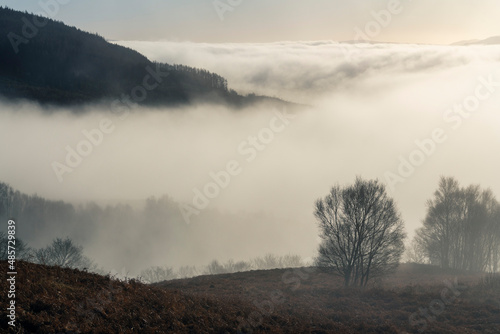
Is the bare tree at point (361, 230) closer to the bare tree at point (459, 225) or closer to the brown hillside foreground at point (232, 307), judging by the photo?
the brown hillside foreground at point (232, 307)

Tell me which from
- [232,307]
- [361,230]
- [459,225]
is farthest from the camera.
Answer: [459,225]

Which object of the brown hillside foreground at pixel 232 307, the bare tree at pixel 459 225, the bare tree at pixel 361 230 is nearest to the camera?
the brown hillside foreground at pixel 232 307

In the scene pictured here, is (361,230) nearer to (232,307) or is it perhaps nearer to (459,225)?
(232,307)

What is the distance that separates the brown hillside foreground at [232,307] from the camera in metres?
12.0

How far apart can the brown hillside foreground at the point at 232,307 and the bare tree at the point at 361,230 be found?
357cm

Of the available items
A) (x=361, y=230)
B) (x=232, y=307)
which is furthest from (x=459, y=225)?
(x=232, y=307)

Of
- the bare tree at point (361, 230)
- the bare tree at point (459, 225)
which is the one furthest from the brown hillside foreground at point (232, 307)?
the bare tree at point (459, 225)

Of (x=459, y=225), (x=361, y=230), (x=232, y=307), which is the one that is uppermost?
(x=459, y=225)

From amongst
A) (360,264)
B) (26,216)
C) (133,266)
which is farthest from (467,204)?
(26,216)

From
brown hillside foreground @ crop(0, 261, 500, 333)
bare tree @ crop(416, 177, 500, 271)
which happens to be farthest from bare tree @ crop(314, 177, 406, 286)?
bare tree @ crop(416, 177, 500, 271)

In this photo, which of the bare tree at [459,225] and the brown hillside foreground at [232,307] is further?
→ the bare tree at [459,225]

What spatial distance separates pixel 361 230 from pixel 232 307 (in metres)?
21.0

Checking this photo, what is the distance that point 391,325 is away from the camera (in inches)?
832

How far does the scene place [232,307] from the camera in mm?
18250
